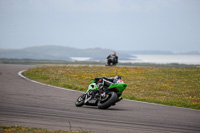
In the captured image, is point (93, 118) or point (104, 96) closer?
point (93, 118)

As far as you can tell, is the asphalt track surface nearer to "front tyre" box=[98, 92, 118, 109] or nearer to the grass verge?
"front tyre" box=[98, 92, 118, 109]

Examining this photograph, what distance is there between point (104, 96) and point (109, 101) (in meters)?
0.38

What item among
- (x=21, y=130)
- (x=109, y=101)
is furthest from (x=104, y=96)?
(x=21, y=130)

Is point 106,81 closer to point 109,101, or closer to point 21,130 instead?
point 109,101

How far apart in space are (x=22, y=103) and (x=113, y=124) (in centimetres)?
452

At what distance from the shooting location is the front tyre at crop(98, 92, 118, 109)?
11.6m

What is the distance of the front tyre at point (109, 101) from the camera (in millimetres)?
11578

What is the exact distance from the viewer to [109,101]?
11.7m

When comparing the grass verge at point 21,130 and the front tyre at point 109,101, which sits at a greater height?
the front tyre at point 109,101

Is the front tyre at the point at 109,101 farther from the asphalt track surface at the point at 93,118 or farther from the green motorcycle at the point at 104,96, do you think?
the asphalt track surface at the point at 93,118

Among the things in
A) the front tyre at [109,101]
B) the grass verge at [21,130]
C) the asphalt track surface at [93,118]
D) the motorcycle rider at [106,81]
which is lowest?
the asphalt track surface at [93,118]

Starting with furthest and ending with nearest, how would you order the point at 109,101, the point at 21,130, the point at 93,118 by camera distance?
the point at 109,101, the point at 93,118, the point at 21,130

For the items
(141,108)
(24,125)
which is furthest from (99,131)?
(141,108)

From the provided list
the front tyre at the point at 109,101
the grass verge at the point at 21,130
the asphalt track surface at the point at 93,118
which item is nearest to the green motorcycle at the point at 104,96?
the front tyre at the point at 109,101
